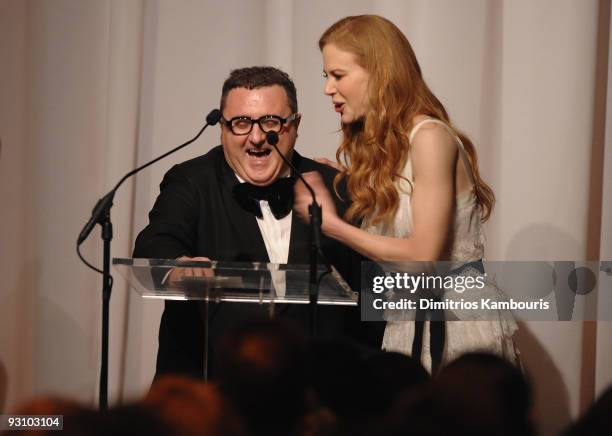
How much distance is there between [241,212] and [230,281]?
77 centimetres

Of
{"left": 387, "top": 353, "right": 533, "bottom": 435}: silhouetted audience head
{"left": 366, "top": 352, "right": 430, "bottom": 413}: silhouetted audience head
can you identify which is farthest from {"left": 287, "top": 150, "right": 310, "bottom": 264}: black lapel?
{"left": 387, "top": 353, "right": 533, "bottom": 435}: silhouetted audience head

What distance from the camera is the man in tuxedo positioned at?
305 cm

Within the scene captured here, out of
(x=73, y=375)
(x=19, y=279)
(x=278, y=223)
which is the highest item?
(x=278, y=223)

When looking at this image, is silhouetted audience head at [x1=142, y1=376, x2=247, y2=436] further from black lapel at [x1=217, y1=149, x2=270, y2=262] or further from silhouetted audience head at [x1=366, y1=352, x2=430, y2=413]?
black lapel at [x1=217, y1=149, x2=270, y2=262]

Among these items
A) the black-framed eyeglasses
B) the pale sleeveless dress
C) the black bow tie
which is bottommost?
the pale sleeveless dress

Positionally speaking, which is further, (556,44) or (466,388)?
(556,44)

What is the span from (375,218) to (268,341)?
1505 millimetres

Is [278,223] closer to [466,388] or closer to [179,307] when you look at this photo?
[179,307]

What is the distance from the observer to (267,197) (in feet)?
10.5

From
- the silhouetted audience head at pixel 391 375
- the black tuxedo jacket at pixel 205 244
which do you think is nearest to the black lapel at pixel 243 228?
the black tuxedo jacket at pixel 205 244

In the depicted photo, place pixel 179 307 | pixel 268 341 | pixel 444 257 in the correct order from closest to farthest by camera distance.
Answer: pixel 268 341
pixel 444 257
pixel 179 307

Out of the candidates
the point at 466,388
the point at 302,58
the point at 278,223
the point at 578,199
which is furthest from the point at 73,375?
the point at 466,388

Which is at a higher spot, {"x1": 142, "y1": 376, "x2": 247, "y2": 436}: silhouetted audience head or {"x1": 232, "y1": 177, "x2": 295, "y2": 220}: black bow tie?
{"x1": 232, "y1": 177, "x2": 295, "y2": 220}: black bow tie

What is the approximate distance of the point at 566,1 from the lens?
3.96m
